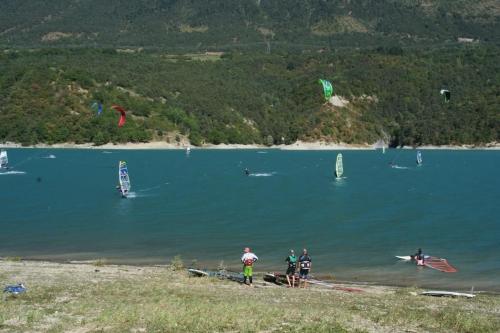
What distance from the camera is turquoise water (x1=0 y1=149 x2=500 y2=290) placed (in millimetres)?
35938

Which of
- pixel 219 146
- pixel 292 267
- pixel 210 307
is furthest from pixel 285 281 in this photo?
pixel 219 146

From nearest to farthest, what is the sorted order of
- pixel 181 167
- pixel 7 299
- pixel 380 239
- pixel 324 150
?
pixel 7 299 < pixel 380 239 < pixel 181 167 < pixel 324 150

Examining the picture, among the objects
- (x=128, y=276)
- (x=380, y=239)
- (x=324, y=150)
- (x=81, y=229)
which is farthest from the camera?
(x=324, y=150)

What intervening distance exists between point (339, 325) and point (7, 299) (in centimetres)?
979

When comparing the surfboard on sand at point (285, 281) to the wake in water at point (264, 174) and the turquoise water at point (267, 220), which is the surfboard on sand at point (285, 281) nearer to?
the turquoise water at point (267, 220)

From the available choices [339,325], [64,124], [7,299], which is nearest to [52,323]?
[7,299]

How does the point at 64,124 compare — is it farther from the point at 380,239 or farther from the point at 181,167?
the point at 380,239

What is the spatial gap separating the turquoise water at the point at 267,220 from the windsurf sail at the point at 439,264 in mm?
422

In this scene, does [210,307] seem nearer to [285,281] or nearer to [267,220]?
[285,281]

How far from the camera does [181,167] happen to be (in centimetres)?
11406

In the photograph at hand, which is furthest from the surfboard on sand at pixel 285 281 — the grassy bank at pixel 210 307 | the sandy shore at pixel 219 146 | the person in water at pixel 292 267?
the sandy shore at pixel 219 146

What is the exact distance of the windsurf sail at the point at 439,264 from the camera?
33.4 m

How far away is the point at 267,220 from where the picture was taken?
169 feet

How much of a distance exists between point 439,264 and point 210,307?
15.7 m
